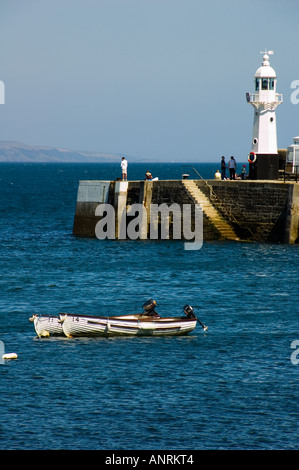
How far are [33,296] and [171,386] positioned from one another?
13860 mm

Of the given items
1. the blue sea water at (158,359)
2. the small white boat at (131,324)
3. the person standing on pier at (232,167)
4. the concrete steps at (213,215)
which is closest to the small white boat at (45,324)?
the small white boat at (131,324)

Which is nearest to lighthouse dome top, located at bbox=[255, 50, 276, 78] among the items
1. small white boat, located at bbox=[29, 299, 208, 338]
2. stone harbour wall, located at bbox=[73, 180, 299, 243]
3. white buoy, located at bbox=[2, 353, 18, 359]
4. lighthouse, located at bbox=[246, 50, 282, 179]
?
lighthouse, located at bbox=[246, 50, 282, 179]

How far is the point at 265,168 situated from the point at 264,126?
2882 mm

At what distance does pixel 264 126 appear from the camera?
54.7 m

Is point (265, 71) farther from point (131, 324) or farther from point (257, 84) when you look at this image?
point (131, 324)

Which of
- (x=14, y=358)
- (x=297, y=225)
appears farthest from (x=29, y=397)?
(x=297, y=225)

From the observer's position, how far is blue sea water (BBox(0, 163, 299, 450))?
21.5m

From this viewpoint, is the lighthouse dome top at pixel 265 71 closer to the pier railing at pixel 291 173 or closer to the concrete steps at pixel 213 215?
the pier railing at pixel 291 173

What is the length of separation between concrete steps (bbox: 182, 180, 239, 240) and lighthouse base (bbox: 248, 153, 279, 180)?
199 inches

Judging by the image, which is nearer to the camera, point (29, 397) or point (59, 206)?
point (29, 397)

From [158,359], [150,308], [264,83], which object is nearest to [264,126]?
[264,83]

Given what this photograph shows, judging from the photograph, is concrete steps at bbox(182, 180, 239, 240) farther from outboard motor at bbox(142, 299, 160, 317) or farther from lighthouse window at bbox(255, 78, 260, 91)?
outboard motor at bbox(142, 299, 160, 317)
